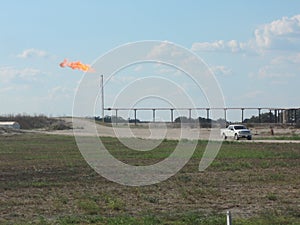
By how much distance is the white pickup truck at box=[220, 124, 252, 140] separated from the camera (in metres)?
74.1

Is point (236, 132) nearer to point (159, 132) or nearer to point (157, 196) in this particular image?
point (159, 132)

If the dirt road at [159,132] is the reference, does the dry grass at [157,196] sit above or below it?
below

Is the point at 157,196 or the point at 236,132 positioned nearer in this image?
the point at 157,196

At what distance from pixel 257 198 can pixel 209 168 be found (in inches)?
502

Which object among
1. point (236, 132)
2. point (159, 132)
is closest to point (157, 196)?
point (236, 132)

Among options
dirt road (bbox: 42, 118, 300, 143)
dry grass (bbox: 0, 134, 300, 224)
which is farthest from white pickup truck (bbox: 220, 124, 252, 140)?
dry grass (bbox: 0, 134, 300, 224)

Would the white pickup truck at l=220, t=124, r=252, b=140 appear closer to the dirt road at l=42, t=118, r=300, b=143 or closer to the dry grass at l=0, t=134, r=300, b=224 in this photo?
the dirt road at l=42, t=118, r=300, b=143

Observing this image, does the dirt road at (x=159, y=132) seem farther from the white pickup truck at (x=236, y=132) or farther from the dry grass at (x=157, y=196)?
the dry grass at (x=157, y=196)

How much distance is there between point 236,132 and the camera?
245ft

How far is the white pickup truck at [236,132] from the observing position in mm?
74125

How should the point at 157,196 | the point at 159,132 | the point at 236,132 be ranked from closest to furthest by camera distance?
the point at 157,196, the point at 236,132, the point at 159,132

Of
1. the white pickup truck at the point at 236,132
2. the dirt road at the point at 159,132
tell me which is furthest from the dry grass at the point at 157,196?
the white pickup truck at the point at 236,132

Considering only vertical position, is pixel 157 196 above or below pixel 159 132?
below

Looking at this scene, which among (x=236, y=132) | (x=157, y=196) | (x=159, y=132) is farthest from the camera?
(x=159, y=132)
